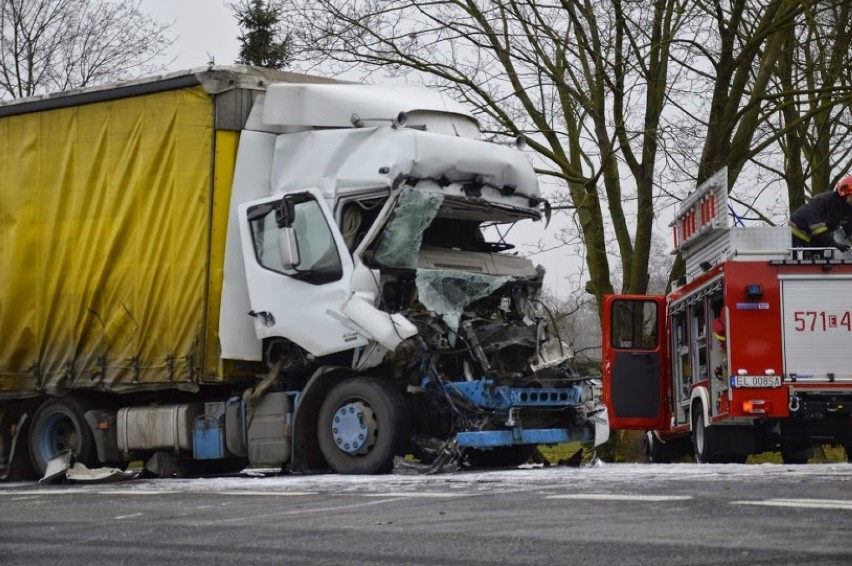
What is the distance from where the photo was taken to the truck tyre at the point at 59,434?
1523cm

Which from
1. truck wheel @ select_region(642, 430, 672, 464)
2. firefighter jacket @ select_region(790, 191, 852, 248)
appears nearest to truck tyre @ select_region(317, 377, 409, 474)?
firefighter jacket @ select_region(790, 191, 852, 248)

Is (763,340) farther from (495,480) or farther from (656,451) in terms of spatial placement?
(495,480)

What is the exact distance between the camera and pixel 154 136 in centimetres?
1467

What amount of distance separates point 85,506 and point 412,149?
15.1 ft

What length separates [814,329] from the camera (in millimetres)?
15992

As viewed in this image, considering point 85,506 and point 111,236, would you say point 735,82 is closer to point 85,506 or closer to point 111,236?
point 111,236

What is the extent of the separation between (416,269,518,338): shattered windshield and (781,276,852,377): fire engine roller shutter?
12.7 ft

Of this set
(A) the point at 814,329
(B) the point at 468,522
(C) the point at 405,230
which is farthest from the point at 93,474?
(B) the point at 468,522

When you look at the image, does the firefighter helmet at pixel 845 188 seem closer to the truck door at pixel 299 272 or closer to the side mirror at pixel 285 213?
the truck door at pixel 299 272

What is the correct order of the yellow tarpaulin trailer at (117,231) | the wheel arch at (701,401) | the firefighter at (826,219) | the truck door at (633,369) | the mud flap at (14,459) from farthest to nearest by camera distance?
the truck door at (633,369) → the wheel arch at (701,401) → the firefighter at (826,219) → the mud flap at (14,459) → the yellow tarpaulin trailer at (117,231)

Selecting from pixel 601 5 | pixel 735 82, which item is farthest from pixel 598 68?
pixel 735 82

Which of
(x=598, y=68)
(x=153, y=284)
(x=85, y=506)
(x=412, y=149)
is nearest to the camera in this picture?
(x=85, y=506)

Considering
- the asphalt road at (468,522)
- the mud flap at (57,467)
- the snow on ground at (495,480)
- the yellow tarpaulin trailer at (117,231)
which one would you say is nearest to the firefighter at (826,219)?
the snow on ground at (495,480)

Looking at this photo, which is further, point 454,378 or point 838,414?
point 838,414
